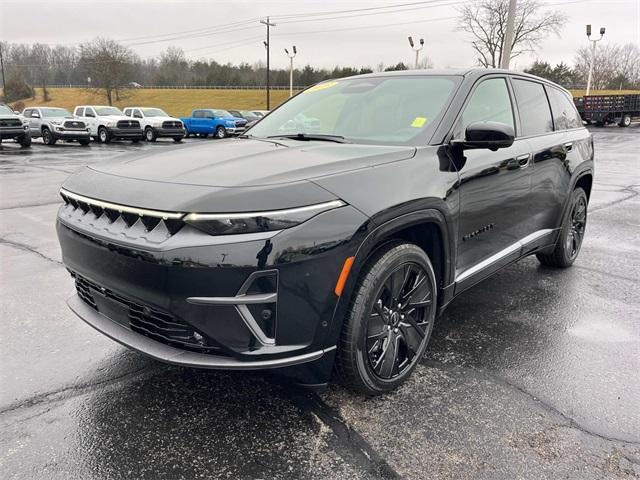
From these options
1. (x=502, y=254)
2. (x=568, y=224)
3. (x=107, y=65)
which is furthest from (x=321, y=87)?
(x=107, y=65)

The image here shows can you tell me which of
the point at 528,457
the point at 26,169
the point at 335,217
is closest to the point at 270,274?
the point at 335,217

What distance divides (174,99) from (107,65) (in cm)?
2246

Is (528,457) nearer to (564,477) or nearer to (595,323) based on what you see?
(564,477)

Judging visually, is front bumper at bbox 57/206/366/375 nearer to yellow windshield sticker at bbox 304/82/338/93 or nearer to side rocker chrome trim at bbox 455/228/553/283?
side rocker chrome trim at bbox 455/228/553/283

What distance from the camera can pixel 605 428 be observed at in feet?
8.29

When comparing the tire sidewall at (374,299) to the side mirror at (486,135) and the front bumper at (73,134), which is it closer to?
the side mirror at (486,135)

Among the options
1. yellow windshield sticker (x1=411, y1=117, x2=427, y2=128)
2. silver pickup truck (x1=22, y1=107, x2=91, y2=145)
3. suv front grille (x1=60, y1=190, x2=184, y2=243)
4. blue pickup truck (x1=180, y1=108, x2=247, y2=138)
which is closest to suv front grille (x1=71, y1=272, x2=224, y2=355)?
suv front grille (x1=60, y1=190, x2=184, y2=243)

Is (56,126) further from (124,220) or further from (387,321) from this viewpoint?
(387,321)

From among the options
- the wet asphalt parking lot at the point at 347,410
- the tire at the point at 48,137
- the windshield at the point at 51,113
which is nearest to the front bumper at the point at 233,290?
the wet asphalt parking lot at the point at 347,410

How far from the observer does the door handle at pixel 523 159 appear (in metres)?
3.67

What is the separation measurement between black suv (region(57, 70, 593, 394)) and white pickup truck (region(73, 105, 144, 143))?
22.8 m

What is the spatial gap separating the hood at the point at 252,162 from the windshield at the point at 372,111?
0.89 feet

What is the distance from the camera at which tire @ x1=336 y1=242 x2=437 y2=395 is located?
2.43 metres

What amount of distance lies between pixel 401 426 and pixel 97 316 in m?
1.71
